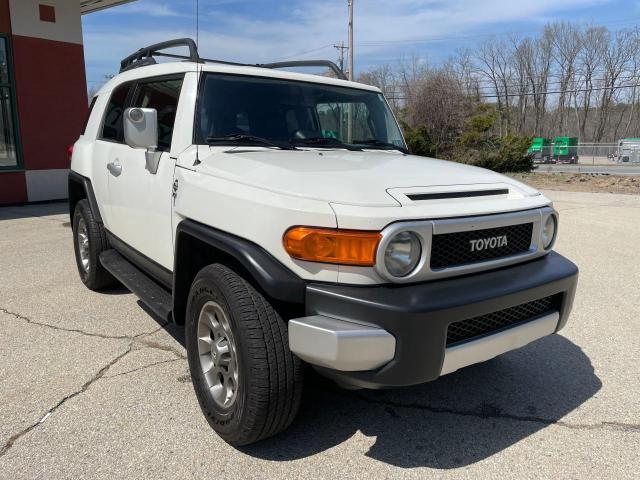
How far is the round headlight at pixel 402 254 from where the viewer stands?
232 cm

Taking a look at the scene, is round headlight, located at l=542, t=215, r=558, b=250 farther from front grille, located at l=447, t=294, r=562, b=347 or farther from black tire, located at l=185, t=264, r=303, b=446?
black tire, located at l=185, t=264, r=303, b=446

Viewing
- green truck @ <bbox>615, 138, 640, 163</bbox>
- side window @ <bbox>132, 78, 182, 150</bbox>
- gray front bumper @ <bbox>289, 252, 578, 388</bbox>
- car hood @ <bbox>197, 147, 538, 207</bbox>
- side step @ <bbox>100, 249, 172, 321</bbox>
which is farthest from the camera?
green truck @ <bbox>615, 138, 640, 163</bbox>

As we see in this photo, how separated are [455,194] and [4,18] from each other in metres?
11.7

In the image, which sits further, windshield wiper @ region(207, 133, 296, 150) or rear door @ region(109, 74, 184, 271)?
rear door @ region(109, 74, 184, 271)

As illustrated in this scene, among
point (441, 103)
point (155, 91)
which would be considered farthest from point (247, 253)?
point (441, 103)

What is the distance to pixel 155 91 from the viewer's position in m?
3.95

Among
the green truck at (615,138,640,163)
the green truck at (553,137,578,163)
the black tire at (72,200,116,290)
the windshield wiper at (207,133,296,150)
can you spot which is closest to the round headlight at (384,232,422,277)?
the windshield wiper at (207,133,296,150)

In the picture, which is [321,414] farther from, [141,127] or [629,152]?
[629,152]

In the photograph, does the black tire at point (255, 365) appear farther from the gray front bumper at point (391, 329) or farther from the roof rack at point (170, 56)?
the roof rack at point (170, 56)

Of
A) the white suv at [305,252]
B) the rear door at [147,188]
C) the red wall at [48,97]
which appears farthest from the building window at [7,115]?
the white suv at [305,252]

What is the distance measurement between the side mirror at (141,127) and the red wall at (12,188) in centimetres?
945

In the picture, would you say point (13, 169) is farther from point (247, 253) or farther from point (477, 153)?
point (477, 153)

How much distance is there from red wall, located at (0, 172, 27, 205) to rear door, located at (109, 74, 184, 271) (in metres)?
8.25

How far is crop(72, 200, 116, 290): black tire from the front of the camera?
4848 mm
